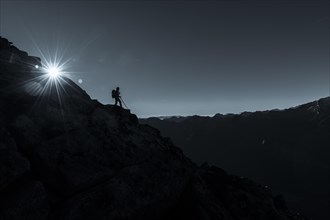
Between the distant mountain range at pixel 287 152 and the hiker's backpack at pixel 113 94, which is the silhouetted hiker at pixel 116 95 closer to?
the hiker's backpack at pixel 113 94

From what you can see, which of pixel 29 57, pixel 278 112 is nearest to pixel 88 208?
pixel 29 57

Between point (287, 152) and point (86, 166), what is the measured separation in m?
165

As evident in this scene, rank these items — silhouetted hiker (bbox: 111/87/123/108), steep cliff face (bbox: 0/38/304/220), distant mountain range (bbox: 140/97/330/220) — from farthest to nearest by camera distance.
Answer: distant mountain range (bbox: 140/97/330/220) → silhouetted hiker (bbox: 111/87/123/108) → steep cliff face (bbox: 0/38/304/220)

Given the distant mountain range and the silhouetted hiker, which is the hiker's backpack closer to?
the silhouetted hiker

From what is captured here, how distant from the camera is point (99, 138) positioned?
2669 cm

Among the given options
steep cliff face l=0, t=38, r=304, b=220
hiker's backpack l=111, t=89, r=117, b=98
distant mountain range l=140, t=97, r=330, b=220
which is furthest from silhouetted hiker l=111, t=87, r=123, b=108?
distant mountain range l=140, t=97, r=330, b=220

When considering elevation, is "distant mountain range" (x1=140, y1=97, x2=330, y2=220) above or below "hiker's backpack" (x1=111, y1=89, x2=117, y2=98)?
below

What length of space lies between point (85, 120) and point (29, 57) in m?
12.4

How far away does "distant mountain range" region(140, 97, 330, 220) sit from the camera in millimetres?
140938

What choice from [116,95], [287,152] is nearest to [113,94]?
[116,95]

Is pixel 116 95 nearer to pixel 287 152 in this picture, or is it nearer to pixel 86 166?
pixel 86 166

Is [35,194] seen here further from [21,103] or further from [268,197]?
[268,197]

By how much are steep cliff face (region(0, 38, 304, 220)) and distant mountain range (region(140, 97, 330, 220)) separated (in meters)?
105

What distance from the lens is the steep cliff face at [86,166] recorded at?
20938mm
